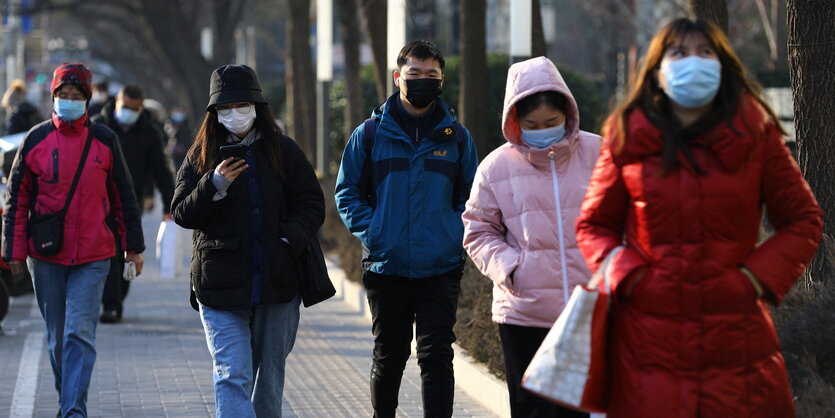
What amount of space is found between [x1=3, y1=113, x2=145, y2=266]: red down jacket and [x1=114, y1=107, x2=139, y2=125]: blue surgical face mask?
4.36 meters

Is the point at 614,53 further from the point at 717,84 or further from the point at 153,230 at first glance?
the point at 717,84

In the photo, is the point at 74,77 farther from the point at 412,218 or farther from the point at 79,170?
the point at 412,218

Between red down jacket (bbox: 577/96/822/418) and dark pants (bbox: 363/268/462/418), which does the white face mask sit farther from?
red down jacket (bbox: 577/96/822/418)

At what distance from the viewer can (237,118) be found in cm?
612

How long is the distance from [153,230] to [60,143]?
16.3m

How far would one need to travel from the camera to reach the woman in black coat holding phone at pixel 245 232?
6.00 metres

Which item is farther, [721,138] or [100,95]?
[100,95]

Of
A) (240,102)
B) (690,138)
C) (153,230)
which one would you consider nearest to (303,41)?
(153,230)

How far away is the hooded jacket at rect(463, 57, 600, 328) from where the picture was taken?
5484 millimetres

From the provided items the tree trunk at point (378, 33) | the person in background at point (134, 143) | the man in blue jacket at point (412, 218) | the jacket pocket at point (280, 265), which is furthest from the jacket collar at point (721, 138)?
the tree trunk at point (378, 33)

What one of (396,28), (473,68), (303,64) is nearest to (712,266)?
(473,68)

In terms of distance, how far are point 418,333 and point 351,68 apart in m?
13.3

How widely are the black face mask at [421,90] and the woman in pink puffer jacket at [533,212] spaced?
1.05 m

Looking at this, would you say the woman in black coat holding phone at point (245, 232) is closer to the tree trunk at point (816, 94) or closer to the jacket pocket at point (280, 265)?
the jacket pocket at point (280, 265)
